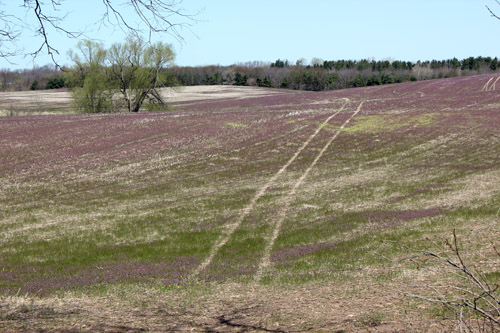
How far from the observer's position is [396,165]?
33.7 meters

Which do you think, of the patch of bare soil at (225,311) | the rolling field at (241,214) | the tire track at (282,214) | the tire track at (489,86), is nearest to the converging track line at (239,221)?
the rolling field at (241,214)

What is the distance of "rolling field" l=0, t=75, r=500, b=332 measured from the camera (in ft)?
35.9

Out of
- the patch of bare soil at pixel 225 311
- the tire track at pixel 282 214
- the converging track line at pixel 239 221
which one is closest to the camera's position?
the patch of bare soil at pixel 225 311

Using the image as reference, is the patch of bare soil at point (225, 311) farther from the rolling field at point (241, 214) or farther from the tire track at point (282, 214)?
the tire track at point (282, 214)

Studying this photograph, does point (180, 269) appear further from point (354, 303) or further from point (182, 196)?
point (182, 196)

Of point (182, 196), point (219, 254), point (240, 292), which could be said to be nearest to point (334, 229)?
point (219, 254)

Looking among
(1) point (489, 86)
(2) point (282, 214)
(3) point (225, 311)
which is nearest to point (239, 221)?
(2) point (282, 214)

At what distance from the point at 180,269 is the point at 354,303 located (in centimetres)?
694

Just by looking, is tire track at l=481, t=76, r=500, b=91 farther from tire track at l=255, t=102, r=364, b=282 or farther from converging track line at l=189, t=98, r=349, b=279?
converging track line at l=189, t=98, r=349, b=279

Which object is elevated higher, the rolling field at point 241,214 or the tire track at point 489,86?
the tire track at point 489,86

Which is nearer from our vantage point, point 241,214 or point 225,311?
point 225,311

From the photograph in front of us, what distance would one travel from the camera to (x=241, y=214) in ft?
77.5

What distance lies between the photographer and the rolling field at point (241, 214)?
35.9ft

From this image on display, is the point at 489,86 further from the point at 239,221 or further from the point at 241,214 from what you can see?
the point at 239,221
